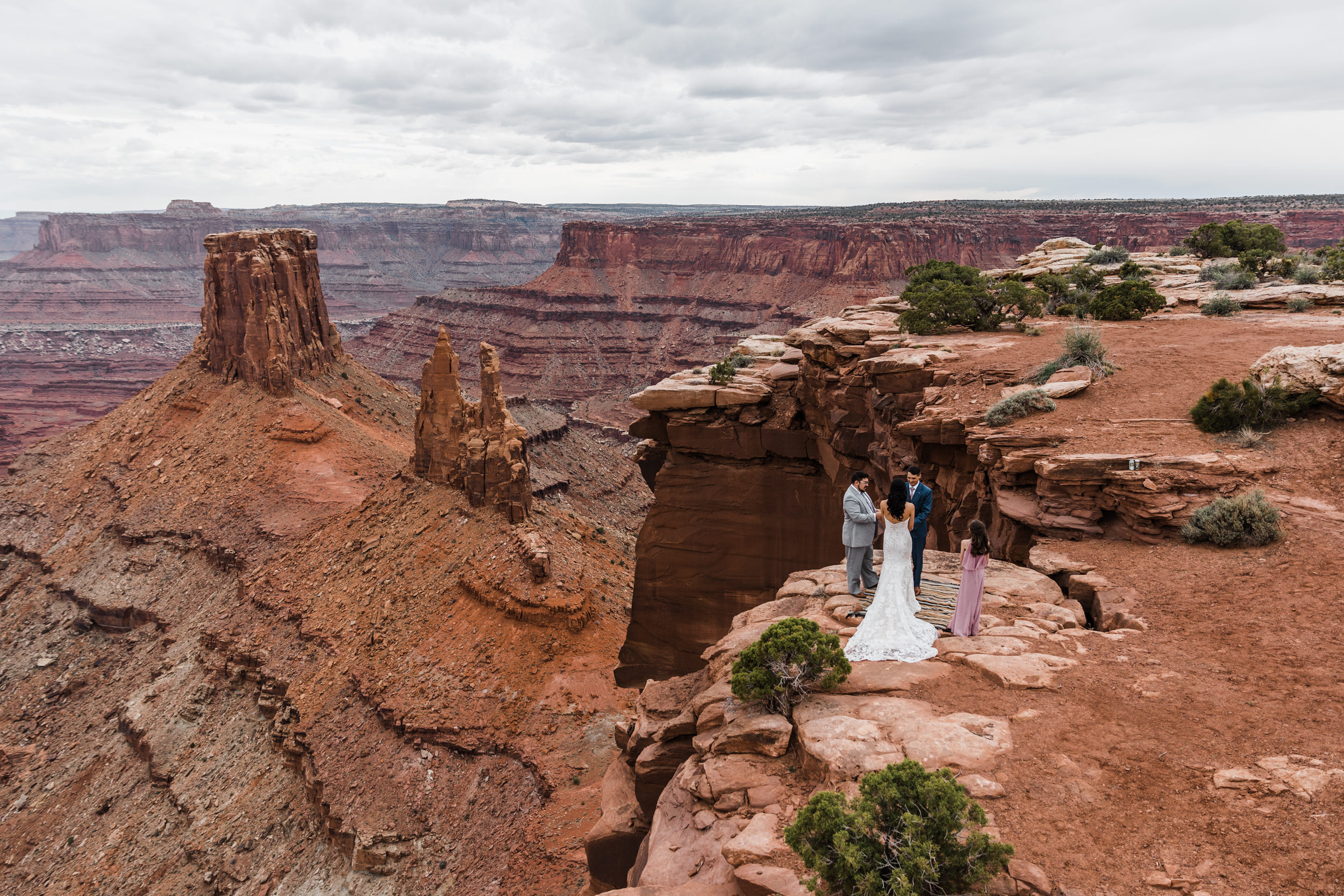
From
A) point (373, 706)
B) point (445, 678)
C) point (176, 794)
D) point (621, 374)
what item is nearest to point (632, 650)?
point (445, 678)

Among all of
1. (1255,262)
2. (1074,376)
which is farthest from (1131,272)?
(1074,376)

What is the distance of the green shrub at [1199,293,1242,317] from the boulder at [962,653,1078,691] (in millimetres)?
17237

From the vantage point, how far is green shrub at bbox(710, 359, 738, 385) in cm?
2288

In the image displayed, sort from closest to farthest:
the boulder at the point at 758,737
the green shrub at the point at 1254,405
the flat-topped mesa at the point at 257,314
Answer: the boulder at the point at 758,737 < the green shrub at the point at 1254,405 < the flat-topped mesa at the point at 257,314

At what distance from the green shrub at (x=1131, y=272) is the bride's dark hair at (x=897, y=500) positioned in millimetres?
20695

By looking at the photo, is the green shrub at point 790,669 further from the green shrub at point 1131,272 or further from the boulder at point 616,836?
the green shrub at point 1131,272

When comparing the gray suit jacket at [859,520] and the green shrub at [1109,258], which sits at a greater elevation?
the green shrub at [1109,258]

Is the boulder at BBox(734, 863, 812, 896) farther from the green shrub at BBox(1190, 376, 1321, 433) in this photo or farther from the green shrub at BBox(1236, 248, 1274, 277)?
the green shrub at BBox(1236, 248, 1274, 277)

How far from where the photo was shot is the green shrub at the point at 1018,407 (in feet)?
50.0

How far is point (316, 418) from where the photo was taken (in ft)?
147

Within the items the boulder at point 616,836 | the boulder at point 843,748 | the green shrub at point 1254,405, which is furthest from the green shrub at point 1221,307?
the boulder at point 616,836

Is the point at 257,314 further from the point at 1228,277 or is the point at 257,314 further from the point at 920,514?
the point at 1228,277

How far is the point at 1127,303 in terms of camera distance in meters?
22.8

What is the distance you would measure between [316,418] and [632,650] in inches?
1152
